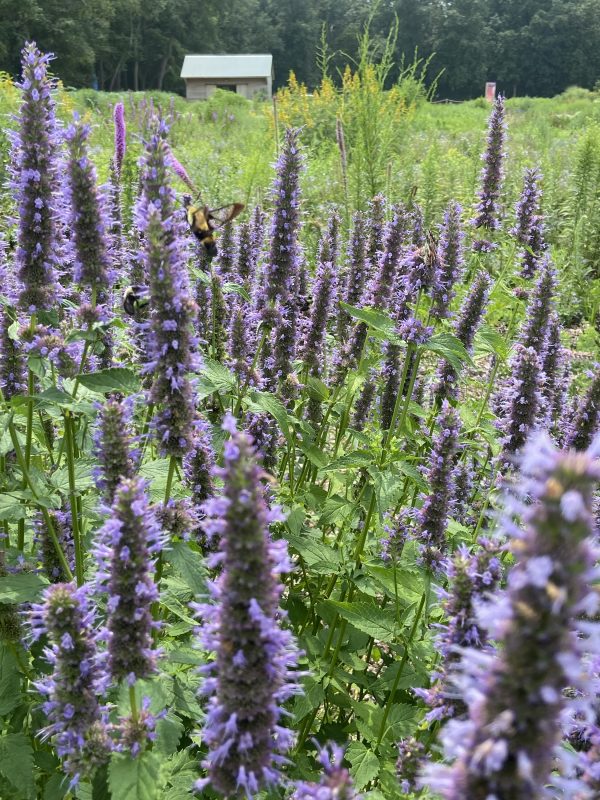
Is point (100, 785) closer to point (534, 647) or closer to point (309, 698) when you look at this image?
point (309, 698)

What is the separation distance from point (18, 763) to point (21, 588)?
682 millimetres

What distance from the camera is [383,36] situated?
77.4m

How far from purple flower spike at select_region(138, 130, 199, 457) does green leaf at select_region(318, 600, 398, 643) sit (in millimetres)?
1129

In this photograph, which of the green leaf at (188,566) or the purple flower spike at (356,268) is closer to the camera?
the green leaf at (188,566)

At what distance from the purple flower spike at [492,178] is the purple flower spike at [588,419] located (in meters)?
2.24

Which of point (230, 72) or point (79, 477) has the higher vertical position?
point (230, 72)

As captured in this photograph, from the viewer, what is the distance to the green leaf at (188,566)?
2.34 meters

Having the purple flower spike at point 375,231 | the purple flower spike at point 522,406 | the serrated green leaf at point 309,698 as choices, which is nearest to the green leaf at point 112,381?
the serrated green leaf at point 309,698

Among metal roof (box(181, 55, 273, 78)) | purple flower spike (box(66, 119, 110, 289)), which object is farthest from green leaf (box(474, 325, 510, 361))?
metal roof (box(181, 55, 273, 78))

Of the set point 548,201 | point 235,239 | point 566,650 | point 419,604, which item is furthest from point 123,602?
point 548,201

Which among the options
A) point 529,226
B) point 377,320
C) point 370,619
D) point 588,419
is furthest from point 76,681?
point 529,226

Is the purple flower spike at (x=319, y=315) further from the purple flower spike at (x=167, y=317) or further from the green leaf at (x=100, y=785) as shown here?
the green leaf at (x=100, y=785)

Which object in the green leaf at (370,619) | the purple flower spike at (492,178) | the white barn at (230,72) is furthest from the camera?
the white barn at (230,72)

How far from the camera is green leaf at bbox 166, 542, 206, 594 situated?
234cm
